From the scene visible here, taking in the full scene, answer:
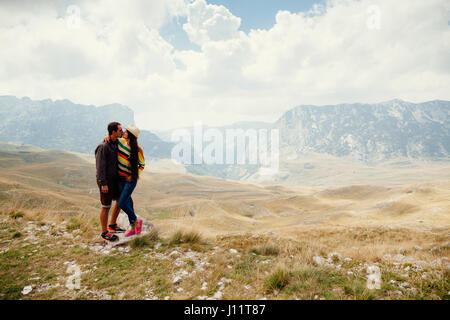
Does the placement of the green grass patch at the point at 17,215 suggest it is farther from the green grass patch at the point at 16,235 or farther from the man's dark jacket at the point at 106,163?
the man's dark jacket at the point at 106,163

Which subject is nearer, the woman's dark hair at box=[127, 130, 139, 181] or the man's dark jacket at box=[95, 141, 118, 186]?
the man's dark jacket at box=[95, 141, 118, 186]

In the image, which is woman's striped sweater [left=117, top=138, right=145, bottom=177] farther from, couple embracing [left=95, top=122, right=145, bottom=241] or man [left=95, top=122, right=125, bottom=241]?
man [left=95, top=122, right=125, bottom=241]

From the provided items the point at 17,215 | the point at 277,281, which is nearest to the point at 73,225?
the point at 17,215

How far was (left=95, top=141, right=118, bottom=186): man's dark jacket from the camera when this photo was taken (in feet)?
20.6

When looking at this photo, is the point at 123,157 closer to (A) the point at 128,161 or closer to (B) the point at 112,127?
(A) the point at 128,161

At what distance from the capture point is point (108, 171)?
6.42 m

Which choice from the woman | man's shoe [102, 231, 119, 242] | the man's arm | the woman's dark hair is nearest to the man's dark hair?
the woman

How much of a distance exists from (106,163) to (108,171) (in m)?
0.25

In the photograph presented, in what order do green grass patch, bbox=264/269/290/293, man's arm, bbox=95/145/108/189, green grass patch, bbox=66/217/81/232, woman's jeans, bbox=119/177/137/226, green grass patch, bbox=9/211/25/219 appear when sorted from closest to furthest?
green grass patch, bbox=264/269/290/293
man's arm, bbox=95/145/108/189
woman's jeans, bbox=119/177/137/226
green grass patch, bbox=66/217/81/232
green grass patch, bbox=9/211/25/219

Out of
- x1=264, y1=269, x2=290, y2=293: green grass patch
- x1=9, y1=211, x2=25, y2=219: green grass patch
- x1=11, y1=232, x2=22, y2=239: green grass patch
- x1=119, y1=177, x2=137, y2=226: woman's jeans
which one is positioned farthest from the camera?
x1=9, y1=211, x2=25, y2=219: green grass patch

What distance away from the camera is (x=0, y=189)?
148 feet
